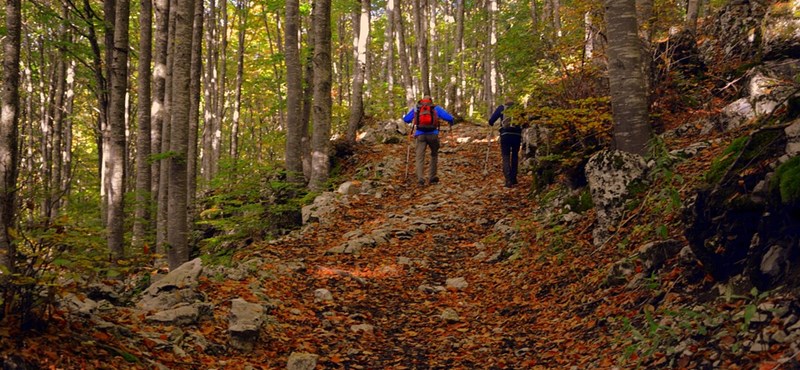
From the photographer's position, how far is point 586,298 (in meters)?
5.49

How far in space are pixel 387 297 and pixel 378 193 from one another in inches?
221

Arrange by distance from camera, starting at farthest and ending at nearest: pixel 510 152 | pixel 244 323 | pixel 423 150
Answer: pixel 423 150 < pixel 510 152 < pixel 244 323

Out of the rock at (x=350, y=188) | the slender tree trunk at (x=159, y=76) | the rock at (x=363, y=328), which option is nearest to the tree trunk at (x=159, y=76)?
the slender tree trunk at (x=159, y=76)

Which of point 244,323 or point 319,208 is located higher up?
point 319,208

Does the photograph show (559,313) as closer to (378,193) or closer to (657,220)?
(657,220)

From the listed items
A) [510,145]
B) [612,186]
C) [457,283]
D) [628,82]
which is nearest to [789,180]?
[612,186]

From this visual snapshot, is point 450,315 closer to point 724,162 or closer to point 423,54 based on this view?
point 724,162

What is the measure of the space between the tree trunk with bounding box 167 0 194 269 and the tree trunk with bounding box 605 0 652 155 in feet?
20.0

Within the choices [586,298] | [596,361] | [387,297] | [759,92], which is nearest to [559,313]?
[586,298]

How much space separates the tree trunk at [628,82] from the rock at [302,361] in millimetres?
4926

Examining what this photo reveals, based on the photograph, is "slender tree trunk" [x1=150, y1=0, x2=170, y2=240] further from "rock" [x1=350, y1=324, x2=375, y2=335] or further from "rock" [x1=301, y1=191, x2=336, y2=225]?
"rock" [x1=350, y1=324, x2=375, y2=335]

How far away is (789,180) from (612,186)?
3.08 m

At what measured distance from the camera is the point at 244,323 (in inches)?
201

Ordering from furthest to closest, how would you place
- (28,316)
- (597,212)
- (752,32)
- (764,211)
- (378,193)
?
(378,193)
(752,32)
(597,212)
(764,211)
(28,316)
